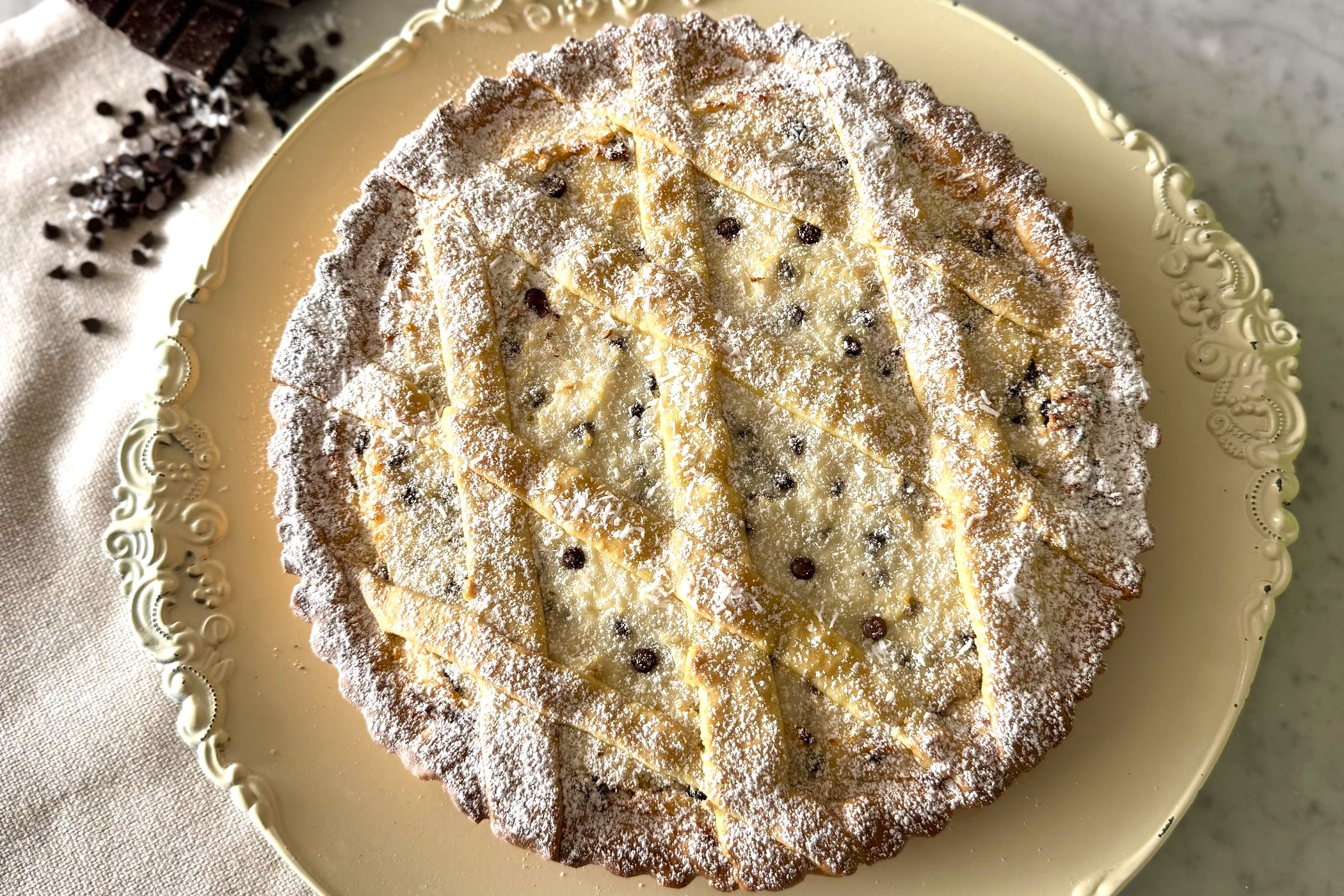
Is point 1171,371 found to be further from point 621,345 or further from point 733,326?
point 621,345

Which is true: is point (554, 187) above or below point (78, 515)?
above

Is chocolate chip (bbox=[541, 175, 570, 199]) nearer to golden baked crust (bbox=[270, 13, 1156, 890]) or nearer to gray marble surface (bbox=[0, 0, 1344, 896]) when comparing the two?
golden baked crust (bbox=[270, 13, 1156, 890])

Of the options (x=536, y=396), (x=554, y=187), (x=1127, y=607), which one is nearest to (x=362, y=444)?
(x=536, y=396)

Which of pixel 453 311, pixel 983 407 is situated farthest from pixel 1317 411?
pixel 453 311

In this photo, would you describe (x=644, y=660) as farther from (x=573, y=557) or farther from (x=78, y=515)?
(x=78, y=515)

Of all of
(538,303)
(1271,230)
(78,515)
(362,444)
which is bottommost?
(78,515)

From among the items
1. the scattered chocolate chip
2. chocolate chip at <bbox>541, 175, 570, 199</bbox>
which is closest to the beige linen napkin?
the scattered chocolate chip

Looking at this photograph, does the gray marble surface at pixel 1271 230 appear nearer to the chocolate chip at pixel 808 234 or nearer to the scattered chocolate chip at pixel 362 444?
the chocolate chip at pixel 808 234
